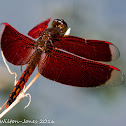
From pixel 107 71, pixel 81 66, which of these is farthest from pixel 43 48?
pixel 107 71

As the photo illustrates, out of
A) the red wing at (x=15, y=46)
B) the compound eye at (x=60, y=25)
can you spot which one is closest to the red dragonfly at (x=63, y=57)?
the red wing at (x=15, y=46)

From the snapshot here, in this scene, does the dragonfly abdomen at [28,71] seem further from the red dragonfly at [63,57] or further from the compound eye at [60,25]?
the compound eye at [60,25]

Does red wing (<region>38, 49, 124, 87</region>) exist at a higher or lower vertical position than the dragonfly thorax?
lower

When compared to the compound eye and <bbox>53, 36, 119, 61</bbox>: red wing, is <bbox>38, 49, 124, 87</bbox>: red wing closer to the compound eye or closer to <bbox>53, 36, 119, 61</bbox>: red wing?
<bbox>53, 36, 119, 61</bbox>: red wing

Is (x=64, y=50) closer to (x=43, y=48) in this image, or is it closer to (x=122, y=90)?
(x=43, y=48)

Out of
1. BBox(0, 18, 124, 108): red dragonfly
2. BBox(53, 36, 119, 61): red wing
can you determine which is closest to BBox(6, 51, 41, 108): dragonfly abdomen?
BBox(0, 18, 124, 108): red dragonfly

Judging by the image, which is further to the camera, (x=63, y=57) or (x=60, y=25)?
(x=60, y=25)

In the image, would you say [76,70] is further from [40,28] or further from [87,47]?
[40,28]

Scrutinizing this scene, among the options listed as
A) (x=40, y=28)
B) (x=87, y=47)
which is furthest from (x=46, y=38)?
(x=87, y=47)
